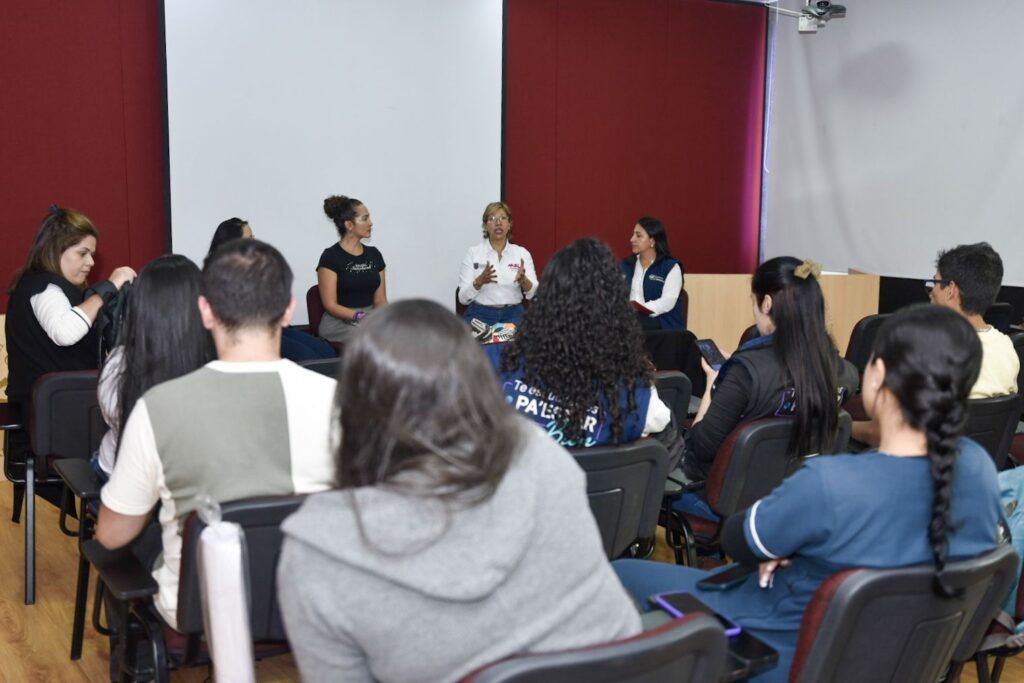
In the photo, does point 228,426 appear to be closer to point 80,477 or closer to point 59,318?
point 80,477

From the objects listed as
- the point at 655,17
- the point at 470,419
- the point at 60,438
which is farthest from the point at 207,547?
the point at 655,17

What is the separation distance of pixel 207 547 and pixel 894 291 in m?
6.58

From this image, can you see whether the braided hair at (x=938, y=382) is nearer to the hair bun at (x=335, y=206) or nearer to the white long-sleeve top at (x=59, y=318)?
the white long-sleeve top at (x=59, y=318)

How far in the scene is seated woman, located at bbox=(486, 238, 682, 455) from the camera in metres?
2.35

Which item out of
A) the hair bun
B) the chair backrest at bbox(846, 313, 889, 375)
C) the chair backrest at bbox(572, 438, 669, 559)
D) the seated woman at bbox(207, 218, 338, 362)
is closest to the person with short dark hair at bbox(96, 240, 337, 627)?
the chair backrest at bbox(572, 438, 669, 559)

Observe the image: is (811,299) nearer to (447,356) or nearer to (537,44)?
(447,356)

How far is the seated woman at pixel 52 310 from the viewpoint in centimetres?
342

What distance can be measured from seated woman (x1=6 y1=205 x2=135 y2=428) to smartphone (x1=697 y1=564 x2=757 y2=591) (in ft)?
7.94

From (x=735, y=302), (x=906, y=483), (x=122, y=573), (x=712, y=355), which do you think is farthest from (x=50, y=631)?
(x=735, y=302)

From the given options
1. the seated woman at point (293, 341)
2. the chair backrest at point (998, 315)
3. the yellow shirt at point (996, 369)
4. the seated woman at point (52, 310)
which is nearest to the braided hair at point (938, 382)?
the yellow shirt at point (996, 369)

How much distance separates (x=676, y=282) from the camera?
5.82 meters

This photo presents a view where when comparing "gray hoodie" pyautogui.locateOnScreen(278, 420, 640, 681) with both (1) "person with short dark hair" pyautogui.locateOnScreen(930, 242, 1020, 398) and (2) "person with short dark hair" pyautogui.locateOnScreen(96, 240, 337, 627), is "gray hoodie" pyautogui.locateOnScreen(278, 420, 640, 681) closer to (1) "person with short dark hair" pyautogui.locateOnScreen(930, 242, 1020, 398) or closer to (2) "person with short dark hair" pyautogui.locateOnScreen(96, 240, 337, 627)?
(2) "person with short dark hair" pyautogui.locateOnScreen(96, 240, 337, 627)

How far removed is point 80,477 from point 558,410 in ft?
4.06

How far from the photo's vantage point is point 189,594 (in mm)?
1785
